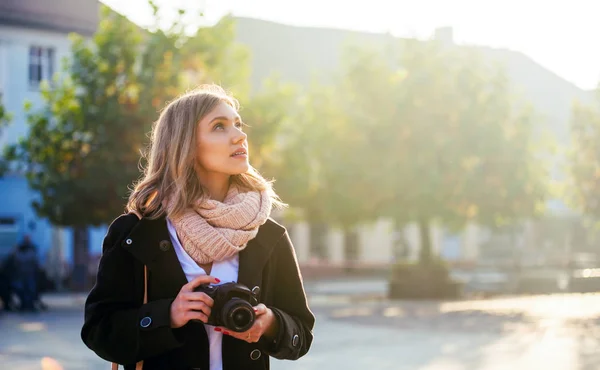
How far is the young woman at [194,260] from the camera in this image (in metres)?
3.35

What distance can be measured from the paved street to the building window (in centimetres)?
1595

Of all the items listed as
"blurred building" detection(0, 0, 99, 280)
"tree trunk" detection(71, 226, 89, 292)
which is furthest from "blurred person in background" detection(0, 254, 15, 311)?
"blurred building" detection(0, 0, 99, 280)

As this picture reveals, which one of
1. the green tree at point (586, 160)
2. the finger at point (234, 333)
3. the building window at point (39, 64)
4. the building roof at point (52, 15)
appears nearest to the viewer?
the finger at point (234, 333)

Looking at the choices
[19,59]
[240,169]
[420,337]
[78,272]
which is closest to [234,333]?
[240,169]

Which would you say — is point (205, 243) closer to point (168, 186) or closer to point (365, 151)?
point (168, 186)

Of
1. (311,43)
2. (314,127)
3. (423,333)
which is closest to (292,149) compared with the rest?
(314,127)

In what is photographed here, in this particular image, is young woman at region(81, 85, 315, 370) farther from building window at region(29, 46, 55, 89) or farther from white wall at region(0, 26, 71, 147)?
building window at region(29, 46, 55, 89)

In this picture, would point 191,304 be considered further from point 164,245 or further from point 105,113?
point 105,113

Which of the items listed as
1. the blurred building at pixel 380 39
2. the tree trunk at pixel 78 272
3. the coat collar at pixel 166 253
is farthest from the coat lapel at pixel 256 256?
the blurred building at pixel 380 39

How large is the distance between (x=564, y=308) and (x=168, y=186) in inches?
889

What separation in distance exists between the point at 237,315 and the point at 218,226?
40 centimetres

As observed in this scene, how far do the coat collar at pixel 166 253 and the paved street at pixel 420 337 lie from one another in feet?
30.1

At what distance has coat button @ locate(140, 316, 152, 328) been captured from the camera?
332 cm

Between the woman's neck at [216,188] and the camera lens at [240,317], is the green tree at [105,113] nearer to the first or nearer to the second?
the woman's neck at [216,188]
